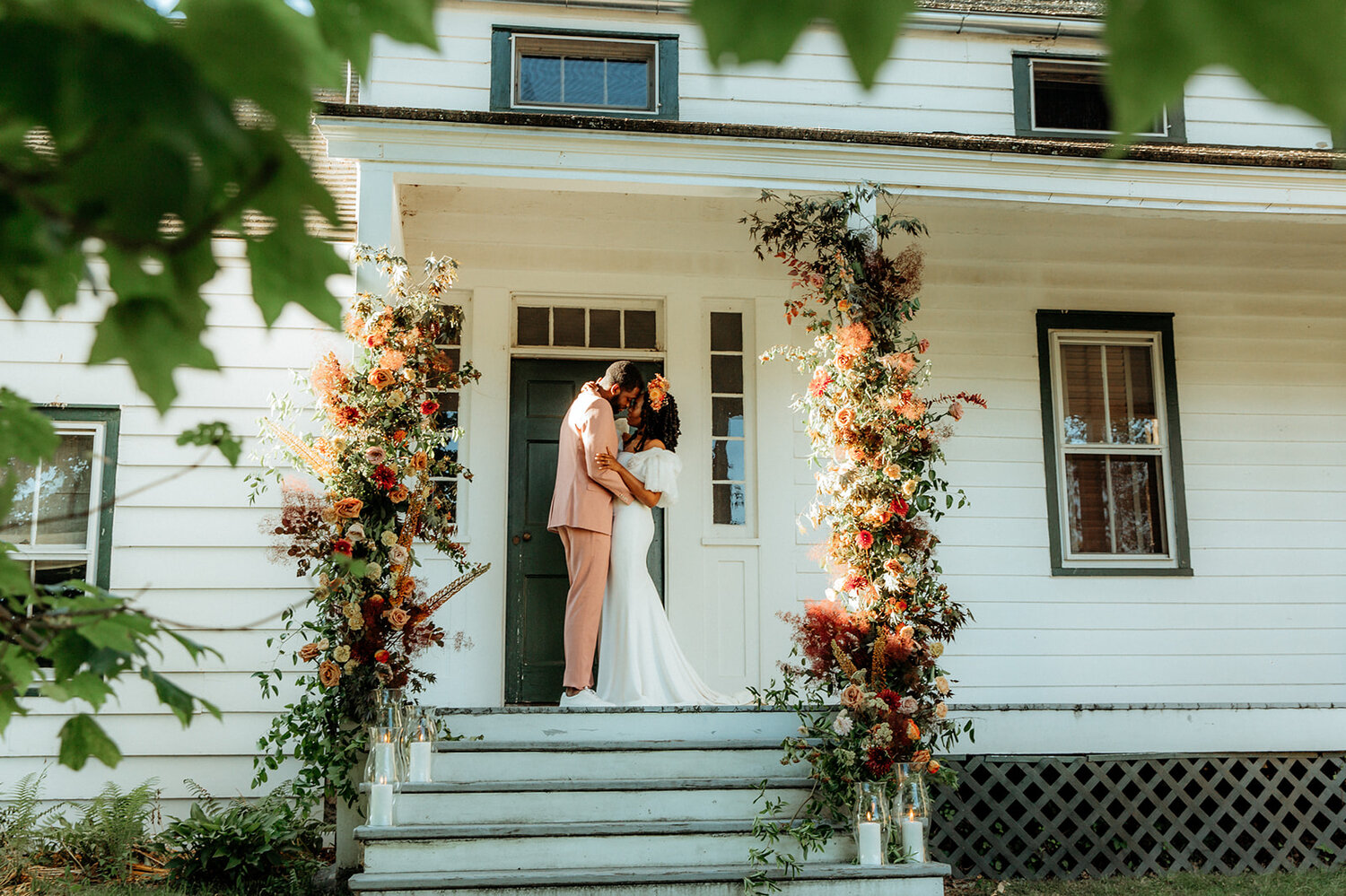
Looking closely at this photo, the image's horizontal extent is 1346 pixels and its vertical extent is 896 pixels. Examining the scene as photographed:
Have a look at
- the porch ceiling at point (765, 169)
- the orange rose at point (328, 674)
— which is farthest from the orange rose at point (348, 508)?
the porch ceiling at point (765, 169)

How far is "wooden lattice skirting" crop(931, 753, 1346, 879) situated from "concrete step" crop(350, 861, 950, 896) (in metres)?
1.26

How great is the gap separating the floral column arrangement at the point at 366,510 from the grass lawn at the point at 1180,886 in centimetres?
329

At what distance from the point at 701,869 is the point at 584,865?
526mm

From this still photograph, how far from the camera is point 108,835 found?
5809 millimetres

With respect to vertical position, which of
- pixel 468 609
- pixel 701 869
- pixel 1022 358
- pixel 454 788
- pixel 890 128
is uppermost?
pixel 890 128

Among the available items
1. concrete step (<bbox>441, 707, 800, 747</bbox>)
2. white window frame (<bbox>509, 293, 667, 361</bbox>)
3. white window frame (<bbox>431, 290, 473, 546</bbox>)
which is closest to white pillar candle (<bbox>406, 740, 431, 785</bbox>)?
concrete step (<bbox>441, 707, 800, 747</bbox>)

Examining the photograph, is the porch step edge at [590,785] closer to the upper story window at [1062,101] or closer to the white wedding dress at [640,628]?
the white wedding dress at [640,628]

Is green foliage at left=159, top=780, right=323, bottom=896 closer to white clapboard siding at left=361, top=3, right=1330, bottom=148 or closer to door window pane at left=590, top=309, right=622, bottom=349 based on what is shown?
door window pane at left=590, top=309, right=622, bottom=349

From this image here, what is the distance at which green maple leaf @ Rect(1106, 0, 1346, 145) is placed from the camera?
817mm

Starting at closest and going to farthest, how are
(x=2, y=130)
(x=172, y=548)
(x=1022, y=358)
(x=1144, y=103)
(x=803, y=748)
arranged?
(x=1144, y=103)
(x=2, y=130)
(x=803, y=748)
(x=172, y=548)
(x=1022, y=358)

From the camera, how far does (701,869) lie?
4.84 m

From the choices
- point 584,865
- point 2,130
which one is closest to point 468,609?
point 584,865

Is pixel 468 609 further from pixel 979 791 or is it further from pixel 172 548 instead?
pixel 979 791

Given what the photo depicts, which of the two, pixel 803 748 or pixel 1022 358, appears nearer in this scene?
pixel 803 748
